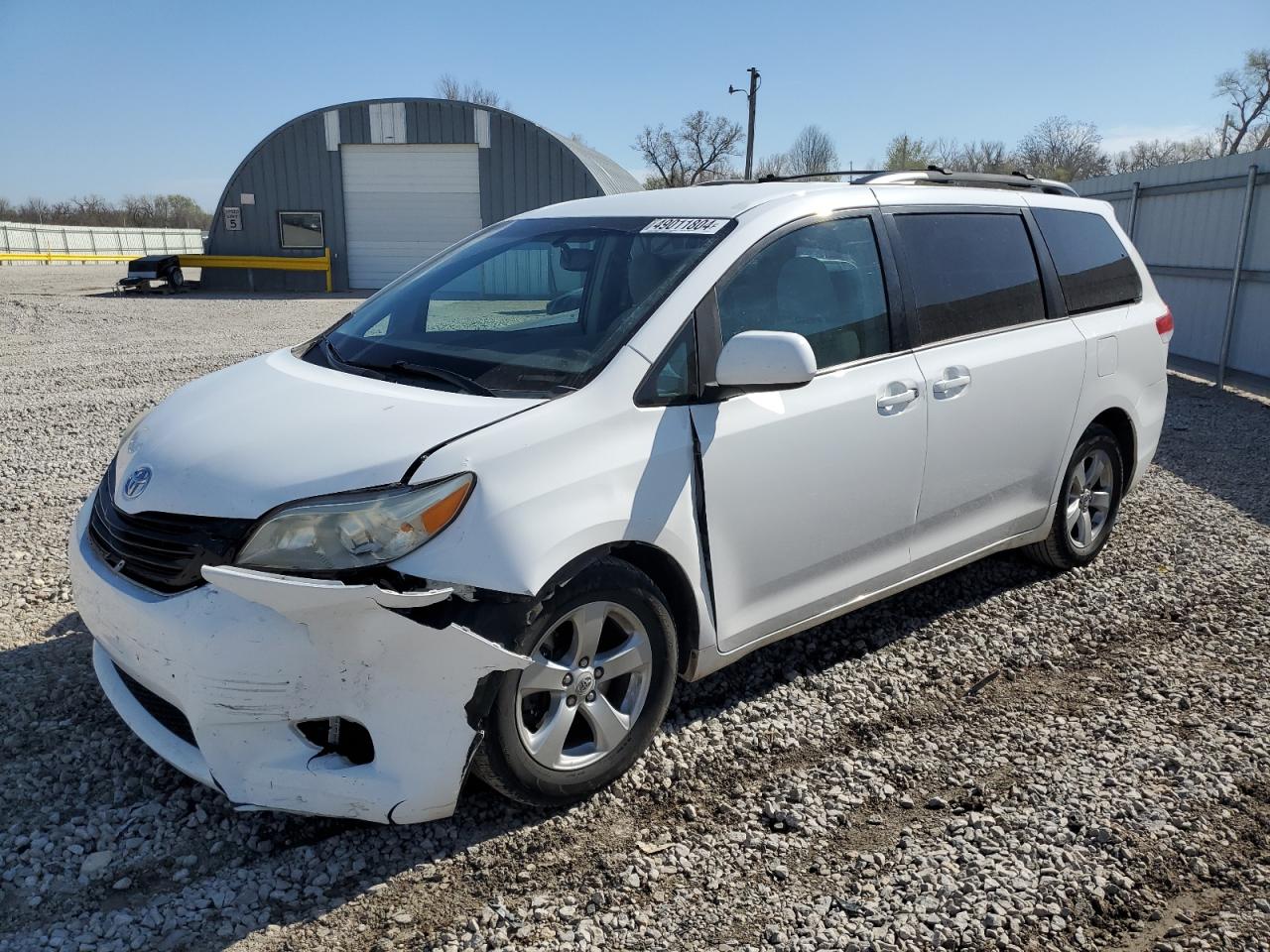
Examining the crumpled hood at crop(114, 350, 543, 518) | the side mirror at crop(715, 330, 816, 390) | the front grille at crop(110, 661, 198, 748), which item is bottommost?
the front grille at crop(110, 661, 198, 748)

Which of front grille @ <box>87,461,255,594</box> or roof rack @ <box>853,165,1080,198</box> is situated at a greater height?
roof rack @ <box>853,165,1080,198</box>

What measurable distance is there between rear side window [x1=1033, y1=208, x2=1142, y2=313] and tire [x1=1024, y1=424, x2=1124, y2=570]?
2.17ft

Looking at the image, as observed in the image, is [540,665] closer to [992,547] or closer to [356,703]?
[356,703]

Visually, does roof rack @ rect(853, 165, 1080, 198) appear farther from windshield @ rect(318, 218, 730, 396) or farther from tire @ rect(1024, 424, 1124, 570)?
tire @ rect(1024, 424, 1124, 570)

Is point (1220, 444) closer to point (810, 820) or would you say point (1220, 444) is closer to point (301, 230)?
point (810, 820)

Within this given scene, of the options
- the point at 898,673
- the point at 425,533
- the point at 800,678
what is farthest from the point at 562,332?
the point at 898,673

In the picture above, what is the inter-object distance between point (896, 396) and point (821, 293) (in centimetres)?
48

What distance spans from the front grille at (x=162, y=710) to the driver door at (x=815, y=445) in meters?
1.63

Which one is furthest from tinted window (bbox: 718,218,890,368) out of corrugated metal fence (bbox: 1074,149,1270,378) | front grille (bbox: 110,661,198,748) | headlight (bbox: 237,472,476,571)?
corrugated metal fence (bbox: 1074,149,1270,378)

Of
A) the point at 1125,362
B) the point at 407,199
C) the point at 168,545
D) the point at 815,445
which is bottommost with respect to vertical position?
the point at 168,545

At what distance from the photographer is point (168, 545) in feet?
9.04

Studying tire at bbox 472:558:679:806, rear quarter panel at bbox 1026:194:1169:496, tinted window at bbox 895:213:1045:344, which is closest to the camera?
tire at bbox 472:558:679:806

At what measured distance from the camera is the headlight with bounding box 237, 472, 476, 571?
2609mm

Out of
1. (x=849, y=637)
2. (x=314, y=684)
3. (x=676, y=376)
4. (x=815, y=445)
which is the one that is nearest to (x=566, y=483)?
(x=676, y=376)
